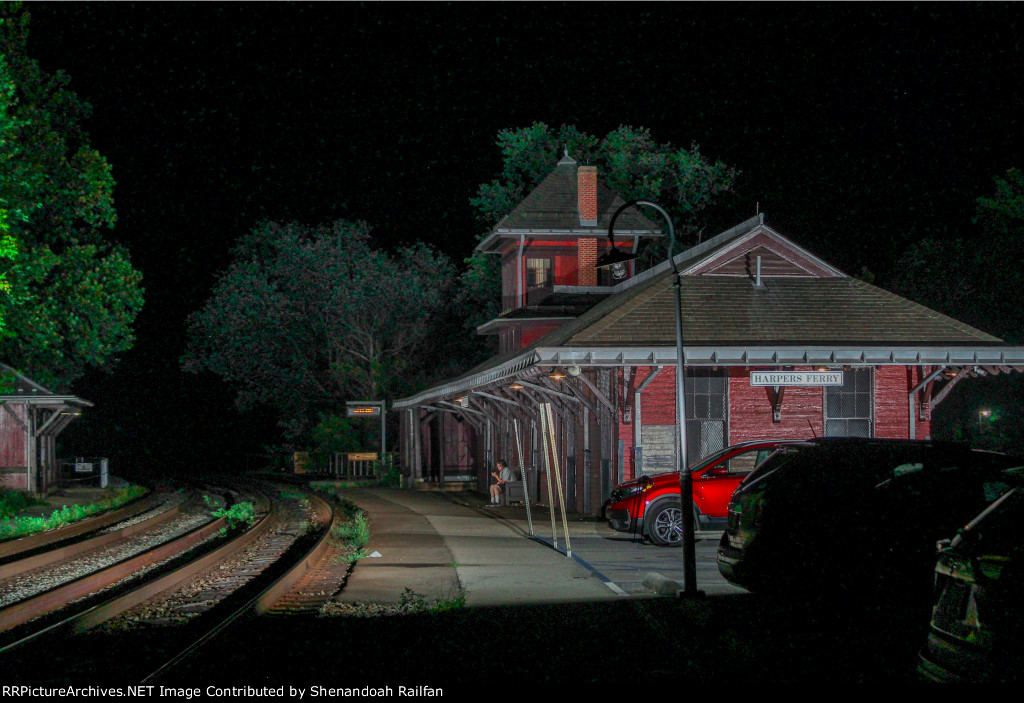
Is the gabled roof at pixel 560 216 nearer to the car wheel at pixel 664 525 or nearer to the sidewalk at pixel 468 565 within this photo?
the sidewalk at pixel 468 565

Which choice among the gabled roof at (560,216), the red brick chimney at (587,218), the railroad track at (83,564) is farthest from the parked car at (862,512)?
the gabled roof at (560,216)

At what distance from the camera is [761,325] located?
22.4m

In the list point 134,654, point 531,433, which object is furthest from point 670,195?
point 134,654

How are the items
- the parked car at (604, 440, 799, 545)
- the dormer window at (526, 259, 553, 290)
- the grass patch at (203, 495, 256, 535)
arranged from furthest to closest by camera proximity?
the dormer window at (526, 259, 553, 290) < the grass patch at (203, 495, 256, 535) < the parked car at (604, 440, 799, 545)

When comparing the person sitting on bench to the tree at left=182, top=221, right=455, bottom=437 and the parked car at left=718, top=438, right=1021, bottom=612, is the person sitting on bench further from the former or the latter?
the tree at left=182, top=221, right=455, bottom=437

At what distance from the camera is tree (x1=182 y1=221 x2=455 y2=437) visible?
59.7 meters

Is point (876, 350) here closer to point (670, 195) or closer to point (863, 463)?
point (863, 463)

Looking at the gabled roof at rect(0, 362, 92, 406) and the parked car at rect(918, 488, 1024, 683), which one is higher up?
the gabled roof at rect(0, 362, 92, 406)

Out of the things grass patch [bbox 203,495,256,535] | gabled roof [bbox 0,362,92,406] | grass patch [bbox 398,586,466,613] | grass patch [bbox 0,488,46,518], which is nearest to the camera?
grass patch [bbox 398,586,466,613]

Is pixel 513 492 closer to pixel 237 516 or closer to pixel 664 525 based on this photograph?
pixel 237 516

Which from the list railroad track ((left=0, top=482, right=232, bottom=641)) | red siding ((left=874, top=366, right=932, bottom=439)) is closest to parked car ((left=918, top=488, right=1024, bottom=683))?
railroad track ((left=0, top=482, right=232, bottom=641))

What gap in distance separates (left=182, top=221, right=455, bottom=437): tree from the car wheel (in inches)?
1508

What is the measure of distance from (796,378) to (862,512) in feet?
33.4

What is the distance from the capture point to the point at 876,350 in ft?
67.3
